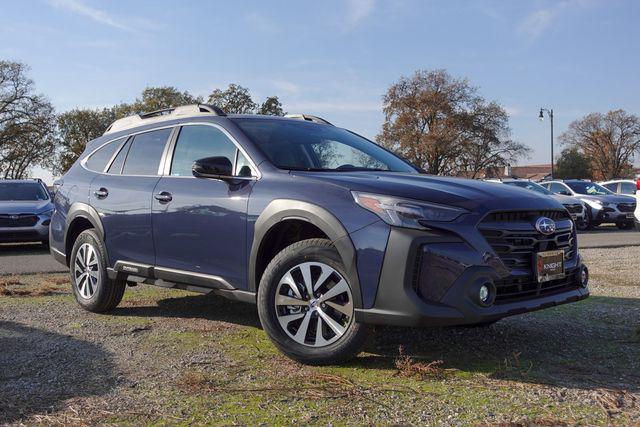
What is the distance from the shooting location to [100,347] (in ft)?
14.9

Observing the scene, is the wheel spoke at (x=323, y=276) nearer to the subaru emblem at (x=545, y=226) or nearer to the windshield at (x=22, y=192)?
the subaru emblem at (x=545, y=226)

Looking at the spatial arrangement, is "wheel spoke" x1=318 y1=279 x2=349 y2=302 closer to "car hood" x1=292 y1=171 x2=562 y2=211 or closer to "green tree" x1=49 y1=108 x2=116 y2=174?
"car hood" x1=292 y1=171 x2=562 y2=211

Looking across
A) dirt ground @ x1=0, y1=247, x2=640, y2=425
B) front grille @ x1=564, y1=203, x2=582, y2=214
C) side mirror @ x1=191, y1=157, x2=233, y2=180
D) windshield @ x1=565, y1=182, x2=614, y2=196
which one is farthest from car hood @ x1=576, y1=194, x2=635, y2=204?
side mirror @ x1=191, y1=157, x2=233, y2=180

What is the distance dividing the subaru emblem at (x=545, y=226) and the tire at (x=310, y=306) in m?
1.27

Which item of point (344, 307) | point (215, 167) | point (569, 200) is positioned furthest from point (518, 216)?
point (569, 200)

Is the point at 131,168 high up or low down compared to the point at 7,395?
up

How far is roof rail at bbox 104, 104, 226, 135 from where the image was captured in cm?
532

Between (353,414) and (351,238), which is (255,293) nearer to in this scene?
Result: (351,238)

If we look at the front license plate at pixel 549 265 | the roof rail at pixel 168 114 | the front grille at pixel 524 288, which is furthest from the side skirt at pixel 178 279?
the front license plate at pixel 549 265

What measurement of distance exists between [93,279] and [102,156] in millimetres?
1208

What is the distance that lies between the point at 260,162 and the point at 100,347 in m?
1.73

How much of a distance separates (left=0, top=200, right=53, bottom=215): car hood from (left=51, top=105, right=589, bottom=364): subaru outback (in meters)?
7.94

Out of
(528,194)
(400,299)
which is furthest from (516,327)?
(400,299)

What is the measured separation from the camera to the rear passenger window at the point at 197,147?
4.91 metres
